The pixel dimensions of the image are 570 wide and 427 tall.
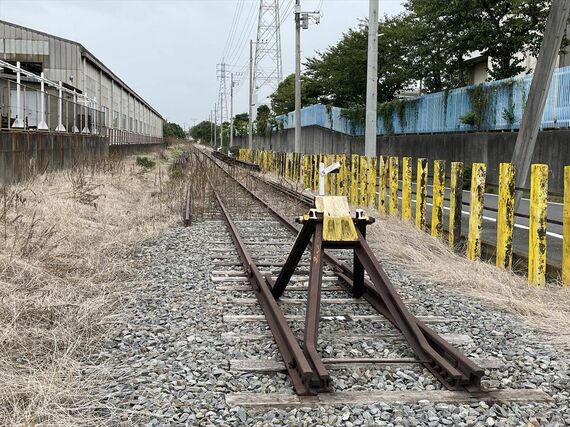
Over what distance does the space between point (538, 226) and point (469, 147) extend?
61.2 feet

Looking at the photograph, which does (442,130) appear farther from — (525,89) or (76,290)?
(76,290)

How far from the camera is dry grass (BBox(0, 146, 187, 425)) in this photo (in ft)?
11.7

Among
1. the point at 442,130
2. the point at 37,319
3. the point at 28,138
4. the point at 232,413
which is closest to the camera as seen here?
the point at 232,413

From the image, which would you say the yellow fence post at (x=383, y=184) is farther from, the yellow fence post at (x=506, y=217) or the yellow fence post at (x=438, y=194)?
the yellow fence post at (x=506, y=217)

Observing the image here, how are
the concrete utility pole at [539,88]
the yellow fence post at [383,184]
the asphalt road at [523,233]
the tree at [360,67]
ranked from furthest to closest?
1. the tree at [360,67]
2. the yellow fence post at [383,184]
3. the concrete utility pole at [539,88]
4. the asphalt road at [523,233]

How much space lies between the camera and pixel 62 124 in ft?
63.3

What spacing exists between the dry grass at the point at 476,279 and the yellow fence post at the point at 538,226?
0.19 m

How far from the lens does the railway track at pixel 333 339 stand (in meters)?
3.82

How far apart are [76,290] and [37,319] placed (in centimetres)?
100

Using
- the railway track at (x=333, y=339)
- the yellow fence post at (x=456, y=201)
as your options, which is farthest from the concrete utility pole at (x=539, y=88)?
the railway track at (x=333, y=339)

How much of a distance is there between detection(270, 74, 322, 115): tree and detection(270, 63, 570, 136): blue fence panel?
12.7 m

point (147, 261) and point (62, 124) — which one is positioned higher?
point (62, 124)

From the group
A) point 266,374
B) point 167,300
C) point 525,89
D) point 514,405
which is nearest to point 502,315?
point 514,405

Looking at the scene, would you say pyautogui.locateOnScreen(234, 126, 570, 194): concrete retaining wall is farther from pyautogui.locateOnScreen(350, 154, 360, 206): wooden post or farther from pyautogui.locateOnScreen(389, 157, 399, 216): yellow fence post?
pyautogui.locateOnScreen(389, 157, 399, 216): yellow fence post
